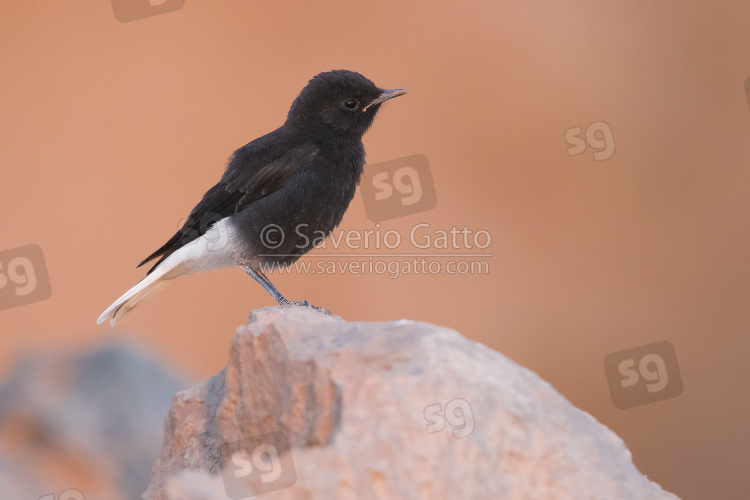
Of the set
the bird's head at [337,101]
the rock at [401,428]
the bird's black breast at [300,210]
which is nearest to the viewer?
the rock at [401,428]

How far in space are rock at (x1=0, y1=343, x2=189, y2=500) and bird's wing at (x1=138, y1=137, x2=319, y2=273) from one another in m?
1.44

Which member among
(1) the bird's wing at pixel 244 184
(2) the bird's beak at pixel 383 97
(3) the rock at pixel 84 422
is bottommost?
(3) the rock at pixel 84 422

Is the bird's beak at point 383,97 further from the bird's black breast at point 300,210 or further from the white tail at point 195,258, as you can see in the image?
the white tail at point 195,258

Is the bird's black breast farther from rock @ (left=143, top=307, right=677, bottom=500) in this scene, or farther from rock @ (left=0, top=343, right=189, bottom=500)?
rock @ (left=0, top=343, right=189, bottom=500)

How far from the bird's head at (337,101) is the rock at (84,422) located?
85.1 inches

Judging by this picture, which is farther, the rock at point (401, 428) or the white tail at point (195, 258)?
the white tail at point (195, 258)

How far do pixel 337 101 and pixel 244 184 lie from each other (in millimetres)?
618

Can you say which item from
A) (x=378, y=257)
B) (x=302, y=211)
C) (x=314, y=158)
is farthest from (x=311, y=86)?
(x=378, y=257)

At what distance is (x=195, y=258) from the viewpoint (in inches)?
129

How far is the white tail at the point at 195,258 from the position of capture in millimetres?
3234

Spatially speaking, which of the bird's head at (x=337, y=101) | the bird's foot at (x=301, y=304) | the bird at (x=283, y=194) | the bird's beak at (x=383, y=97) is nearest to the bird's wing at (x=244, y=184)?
the bird at (x=283, y=194)

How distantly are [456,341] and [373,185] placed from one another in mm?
2268

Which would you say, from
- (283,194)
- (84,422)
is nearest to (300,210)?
(283,194)

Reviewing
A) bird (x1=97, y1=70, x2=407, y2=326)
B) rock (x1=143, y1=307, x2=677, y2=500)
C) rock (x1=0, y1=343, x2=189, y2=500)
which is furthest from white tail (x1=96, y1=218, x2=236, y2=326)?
rock (x1=143, y1=307, x2=677, y2=500)
